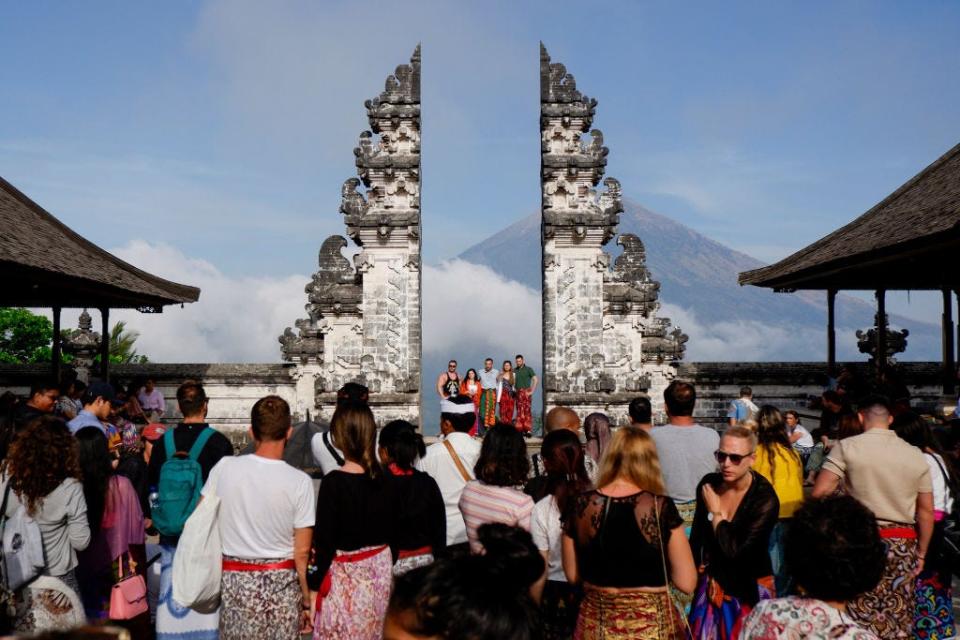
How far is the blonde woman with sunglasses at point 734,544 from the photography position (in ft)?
15.5

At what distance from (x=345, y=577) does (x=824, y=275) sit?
39.4 ft

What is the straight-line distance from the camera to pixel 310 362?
17562mm

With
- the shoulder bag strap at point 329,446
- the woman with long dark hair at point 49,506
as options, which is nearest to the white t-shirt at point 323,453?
the shoulder bag strap at point 329,446

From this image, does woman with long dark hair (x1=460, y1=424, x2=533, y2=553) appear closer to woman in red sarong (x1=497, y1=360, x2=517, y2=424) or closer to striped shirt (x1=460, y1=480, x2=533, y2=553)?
striped shirt (x1=460, y1=480, x2=533, y2=553)

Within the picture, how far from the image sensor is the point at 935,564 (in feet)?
19.7

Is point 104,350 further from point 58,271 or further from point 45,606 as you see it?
point 45,606

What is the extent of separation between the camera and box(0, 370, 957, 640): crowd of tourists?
4.23 meters

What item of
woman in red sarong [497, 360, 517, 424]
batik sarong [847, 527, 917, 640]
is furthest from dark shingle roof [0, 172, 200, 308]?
batik sarong [847, 527, 917, 640]

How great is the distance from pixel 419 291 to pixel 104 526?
12127 mm

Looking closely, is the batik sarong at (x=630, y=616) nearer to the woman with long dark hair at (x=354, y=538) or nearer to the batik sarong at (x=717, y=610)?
the batik sarong at (x=717, y=610)

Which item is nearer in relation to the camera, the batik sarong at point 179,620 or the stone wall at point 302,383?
the batik sarong at point 179,620

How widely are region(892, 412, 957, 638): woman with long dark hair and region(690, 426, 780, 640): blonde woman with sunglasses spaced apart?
1761mm

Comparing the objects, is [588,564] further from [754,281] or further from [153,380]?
[153,380]

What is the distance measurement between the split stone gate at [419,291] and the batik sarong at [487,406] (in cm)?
99
